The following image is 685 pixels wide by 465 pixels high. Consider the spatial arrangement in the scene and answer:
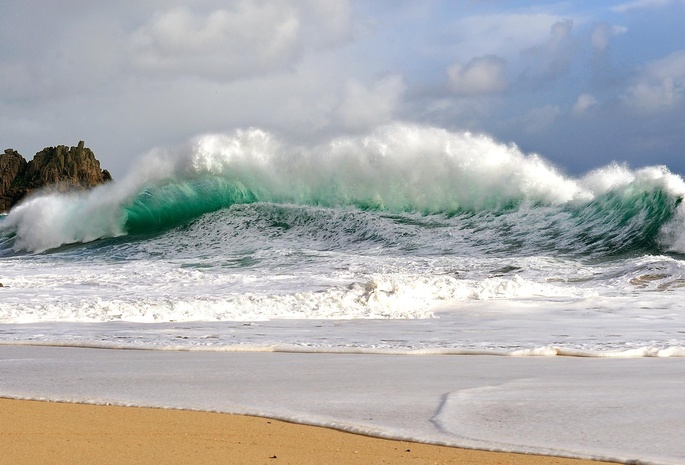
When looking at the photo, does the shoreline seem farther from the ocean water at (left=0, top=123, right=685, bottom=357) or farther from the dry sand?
the ocean water at (left=0, top=123, right=685, bottom=357)

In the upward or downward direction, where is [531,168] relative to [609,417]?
upward

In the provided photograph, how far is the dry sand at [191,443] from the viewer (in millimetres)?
2490

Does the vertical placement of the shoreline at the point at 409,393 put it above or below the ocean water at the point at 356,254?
below

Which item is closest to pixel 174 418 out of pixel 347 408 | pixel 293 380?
pixel 347 408

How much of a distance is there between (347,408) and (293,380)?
78 cm

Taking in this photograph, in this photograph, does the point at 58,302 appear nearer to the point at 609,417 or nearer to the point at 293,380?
the point at 293,380

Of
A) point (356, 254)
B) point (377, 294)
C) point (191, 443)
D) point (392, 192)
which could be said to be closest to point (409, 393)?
point (191, 443)

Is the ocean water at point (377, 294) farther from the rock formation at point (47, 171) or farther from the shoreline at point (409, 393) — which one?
the rock formation at point (47, 171)

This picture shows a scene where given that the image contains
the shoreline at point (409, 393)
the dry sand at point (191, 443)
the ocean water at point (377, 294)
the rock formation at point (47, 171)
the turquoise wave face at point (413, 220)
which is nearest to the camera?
the dry sand at point (191, 443)

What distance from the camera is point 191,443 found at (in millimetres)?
2689

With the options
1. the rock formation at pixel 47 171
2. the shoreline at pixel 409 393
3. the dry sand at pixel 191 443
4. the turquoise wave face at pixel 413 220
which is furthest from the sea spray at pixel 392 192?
the rock formation at pixel 47 171

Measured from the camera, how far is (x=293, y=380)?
157 inches

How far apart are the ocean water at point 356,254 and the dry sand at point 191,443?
7.22 feet

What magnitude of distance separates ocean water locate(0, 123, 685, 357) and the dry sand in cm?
220
